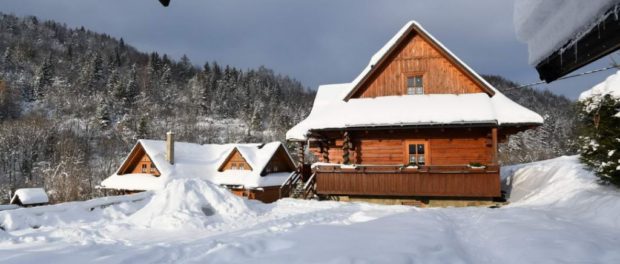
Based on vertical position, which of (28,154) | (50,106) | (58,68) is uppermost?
(58,68)

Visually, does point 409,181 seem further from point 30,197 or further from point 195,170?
point 195,170

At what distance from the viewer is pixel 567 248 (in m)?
5.68

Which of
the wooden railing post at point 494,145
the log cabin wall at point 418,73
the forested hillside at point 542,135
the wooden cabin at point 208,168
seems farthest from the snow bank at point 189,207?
the forested hillside at point 542,135

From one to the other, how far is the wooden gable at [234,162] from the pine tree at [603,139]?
88.5ft

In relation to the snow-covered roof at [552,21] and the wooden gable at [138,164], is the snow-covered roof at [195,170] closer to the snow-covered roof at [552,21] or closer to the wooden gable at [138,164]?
the wooden gable at [138,164]

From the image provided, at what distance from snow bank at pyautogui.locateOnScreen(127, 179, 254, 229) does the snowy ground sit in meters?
0.03

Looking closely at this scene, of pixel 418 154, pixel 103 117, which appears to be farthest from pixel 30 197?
pixel 103 117

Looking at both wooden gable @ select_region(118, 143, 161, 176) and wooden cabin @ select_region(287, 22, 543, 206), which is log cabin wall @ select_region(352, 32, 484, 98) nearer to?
wooden cabin @ select_region(287, 22, 543, 206)

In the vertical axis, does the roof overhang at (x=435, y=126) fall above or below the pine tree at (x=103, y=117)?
below

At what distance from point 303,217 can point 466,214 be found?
458 centimetres

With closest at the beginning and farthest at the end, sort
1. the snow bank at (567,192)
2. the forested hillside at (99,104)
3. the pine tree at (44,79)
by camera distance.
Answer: the snow bank at (567,192) → the forested hillside at (99,104) → the pine tree at (44,79)

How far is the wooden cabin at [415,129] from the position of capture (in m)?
13.8

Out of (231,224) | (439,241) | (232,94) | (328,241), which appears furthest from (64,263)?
(232,94)

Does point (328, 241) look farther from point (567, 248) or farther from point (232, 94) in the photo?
point (232, 94)
